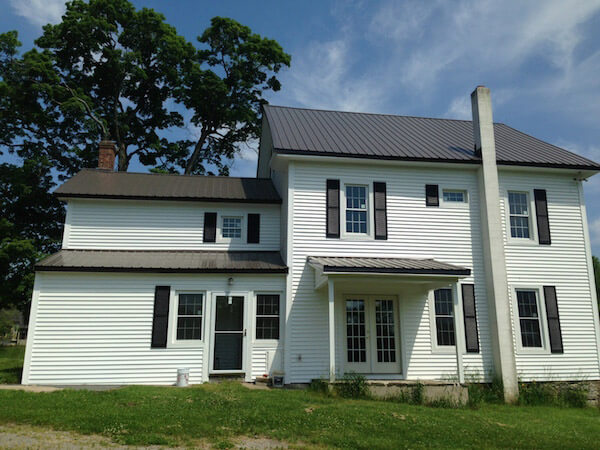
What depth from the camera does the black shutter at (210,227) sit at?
1438cm

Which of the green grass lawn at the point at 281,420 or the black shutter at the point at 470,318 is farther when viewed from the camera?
the black shutter at the point at 470,318

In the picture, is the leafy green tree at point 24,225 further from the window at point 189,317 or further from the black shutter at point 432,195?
the black shutter at point 432,195

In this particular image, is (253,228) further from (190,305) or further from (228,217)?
(190,305)

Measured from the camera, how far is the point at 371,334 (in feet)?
41.8

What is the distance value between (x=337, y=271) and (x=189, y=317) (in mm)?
4448

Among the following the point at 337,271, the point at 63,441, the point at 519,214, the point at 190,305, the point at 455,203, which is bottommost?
the point at 63,441

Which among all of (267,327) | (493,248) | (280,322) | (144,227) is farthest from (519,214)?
(144,227)

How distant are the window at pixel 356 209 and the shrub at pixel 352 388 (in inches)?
175

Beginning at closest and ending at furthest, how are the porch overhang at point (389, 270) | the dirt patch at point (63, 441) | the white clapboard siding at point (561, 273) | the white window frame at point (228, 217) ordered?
the dirt patch at point (63, 441)
the porch overhang at point (389, 270)
the white clapboard siding at point (561, 273)
the white window frame at point (228, 217)

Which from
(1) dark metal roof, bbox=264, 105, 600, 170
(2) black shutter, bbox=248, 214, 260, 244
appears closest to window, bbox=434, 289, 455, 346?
(1) dark metal roof, bbox=264, 105, 600, 170

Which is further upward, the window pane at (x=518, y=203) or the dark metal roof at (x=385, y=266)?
the window pane at (x=518, y=203)

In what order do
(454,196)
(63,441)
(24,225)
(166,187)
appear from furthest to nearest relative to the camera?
(24,225)
(166,187)
(454,196)
(63,441)

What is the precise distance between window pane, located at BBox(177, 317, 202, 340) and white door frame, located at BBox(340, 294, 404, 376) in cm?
405

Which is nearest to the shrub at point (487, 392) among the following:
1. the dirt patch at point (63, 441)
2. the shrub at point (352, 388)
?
the shrub at point (352, 388)
